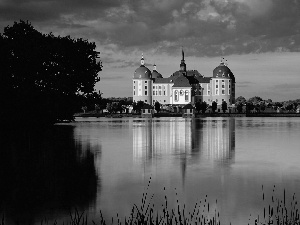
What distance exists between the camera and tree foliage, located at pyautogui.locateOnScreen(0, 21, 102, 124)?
56.5m

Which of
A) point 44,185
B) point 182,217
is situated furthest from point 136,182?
point 182,217

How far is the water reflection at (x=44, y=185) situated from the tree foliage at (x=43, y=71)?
93.8 ft

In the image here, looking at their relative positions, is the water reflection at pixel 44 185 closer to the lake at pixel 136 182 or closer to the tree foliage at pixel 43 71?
the lake at pixel 136 182

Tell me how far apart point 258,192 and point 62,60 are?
5049cm

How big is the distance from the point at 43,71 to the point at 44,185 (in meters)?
46.9

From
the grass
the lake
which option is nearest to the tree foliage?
the lake

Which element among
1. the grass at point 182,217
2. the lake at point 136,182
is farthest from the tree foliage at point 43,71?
the grass at point 182,217

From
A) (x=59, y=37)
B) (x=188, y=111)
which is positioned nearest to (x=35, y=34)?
(x=59, y=37)

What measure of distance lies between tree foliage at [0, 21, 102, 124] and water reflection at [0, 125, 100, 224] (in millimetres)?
28577

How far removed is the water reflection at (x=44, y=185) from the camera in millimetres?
13391

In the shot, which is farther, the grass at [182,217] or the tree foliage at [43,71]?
the tree foliage at [43,71]

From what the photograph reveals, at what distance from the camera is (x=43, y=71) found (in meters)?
62.7

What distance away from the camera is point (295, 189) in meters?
17.0

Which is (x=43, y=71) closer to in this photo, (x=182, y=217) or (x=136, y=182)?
(x=136, y=182)
